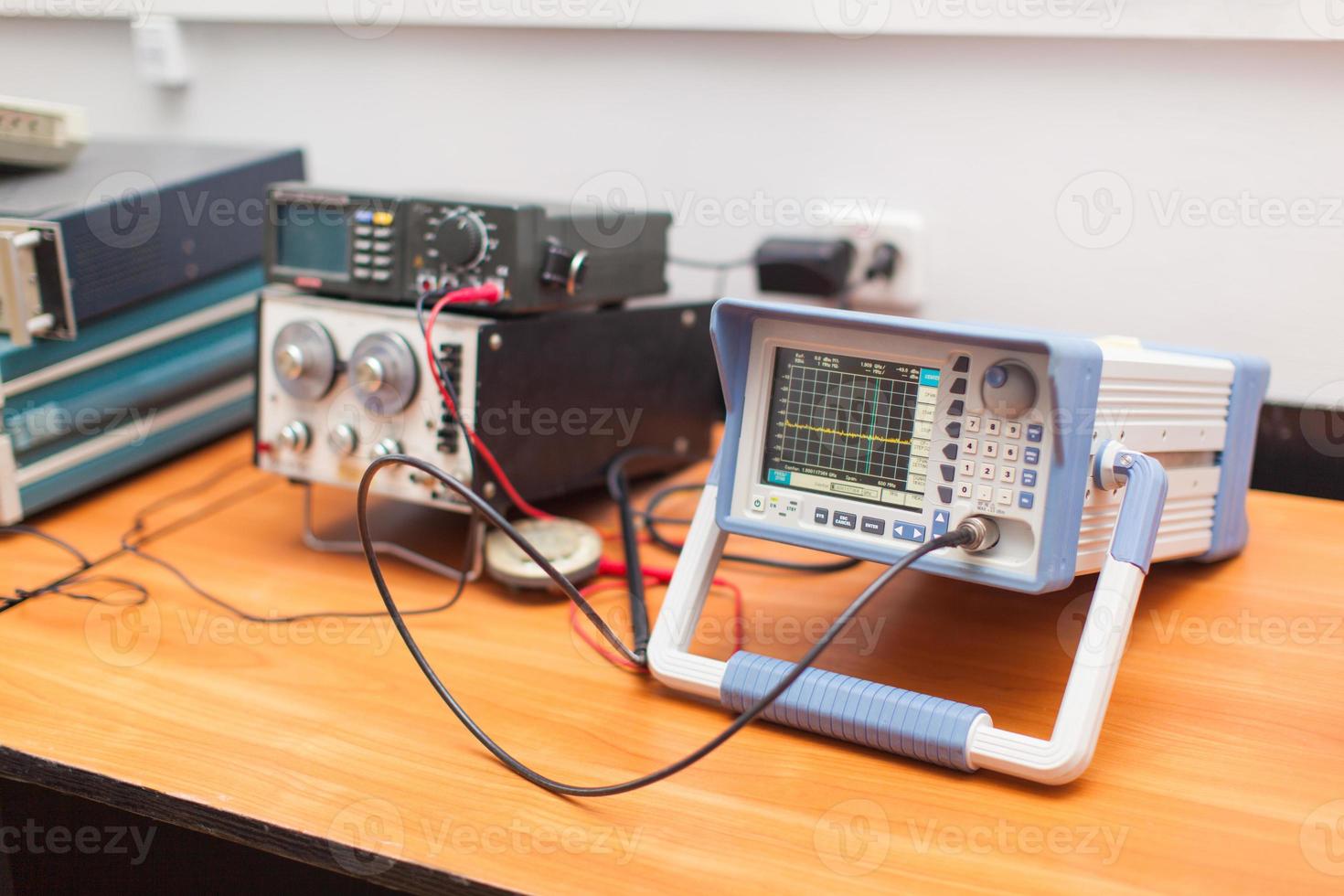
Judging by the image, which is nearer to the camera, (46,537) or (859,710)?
(859,710)

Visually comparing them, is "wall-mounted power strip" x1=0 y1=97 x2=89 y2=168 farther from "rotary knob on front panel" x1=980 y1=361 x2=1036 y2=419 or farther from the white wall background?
"rotary knob on front panel" x1=980 y1=361 x2=1036 y2=419

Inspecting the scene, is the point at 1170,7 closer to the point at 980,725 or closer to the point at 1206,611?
the point at 1206,611

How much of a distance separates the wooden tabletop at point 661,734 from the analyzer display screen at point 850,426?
0.53ft

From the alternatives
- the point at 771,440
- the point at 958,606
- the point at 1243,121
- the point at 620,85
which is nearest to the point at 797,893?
the point at 771,440

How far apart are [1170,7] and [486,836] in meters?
1.01

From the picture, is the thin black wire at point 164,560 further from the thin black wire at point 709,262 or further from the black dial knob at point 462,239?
the thin black wire at point 709,262

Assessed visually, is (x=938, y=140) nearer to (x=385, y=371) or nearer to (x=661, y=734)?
(x=385, y=371)

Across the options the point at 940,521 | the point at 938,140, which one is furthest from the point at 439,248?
the point at 938,140

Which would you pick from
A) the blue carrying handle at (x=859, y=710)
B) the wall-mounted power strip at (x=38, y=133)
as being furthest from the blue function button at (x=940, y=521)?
the wall-mounted power strip at (x=38, y=133)

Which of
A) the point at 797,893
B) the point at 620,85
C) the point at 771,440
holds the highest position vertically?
the point at 620,85

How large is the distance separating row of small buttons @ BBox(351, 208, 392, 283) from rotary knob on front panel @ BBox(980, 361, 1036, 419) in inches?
21.4

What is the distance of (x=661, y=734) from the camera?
750mm

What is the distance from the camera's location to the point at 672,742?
2.43ft

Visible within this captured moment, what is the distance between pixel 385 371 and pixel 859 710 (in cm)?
49
